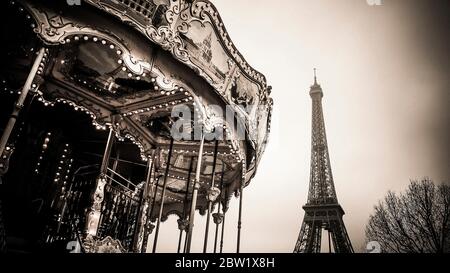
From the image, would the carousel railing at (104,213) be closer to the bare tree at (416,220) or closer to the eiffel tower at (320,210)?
the bare tree at (416,220)

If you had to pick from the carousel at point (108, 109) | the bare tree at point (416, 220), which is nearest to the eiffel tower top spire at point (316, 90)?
the bare tree at point (416, 220)

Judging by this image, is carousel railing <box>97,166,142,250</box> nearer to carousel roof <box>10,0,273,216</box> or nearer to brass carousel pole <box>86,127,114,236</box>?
brass carousel pole <box>86,127,114,236</box>

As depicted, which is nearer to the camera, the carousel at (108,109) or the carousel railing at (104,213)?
the carousel at (108,109)

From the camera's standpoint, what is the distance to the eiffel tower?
37906 mm

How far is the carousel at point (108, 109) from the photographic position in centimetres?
514

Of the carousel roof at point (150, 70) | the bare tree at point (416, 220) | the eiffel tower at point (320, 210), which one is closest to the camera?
the carousel roof at point (150, 70)

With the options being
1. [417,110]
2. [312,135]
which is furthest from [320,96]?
[417,110]

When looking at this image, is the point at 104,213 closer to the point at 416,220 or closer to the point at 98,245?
the point at 98,245

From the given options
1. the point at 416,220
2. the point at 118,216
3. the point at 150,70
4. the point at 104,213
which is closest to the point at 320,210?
the point at 416,220

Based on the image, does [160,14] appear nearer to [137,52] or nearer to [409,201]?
[137,52]

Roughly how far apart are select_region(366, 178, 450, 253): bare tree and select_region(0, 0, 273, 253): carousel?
1280 cm

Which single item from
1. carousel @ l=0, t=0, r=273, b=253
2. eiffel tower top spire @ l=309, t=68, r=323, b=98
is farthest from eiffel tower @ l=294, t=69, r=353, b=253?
carousel @ l=0, t=0, r=273, b=253

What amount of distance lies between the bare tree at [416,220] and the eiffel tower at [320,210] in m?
17.4
